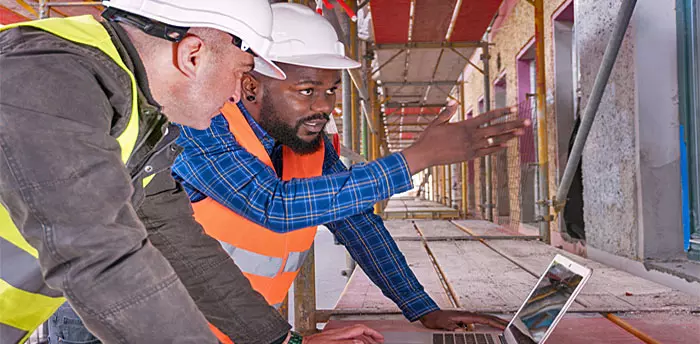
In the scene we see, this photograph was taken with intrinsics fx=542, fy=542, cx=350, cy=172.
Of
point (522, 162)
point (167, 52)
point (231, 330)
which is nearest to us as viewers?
point (167, 52)

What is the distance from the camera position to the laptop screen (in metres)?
1.56

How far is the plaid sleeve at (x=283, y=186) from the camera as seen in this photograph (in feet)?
5.49

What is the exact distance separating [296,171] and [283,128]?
0.85 ft

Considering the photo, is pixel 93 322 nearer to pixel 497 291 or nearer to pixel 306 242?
pixel 306 242

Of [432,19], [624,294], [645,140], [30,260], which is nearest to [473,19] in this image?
[432,19]

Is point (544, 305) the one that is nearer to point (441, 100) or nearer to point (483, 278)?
point (483, 278)

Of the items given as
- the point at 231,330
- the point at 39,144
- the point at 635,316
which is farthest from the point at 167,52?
the point at 635,316

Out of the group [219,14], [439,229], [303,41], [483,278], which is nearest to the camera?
[219,14]

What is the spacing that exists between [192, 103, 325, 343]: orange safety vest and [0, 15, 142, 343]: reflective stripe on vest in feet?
3.20

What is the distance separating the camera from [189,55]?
1.03 m

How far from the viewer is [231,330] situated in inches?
60.2

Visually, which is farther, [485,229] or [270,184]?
[485,229]

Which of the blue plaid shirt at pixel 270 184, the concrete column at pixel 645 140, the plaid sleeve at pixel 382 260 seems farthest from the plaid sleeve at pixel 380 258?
the concrete column at pixel 645 140

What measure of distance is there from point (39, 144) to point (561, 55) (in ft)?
20.9
